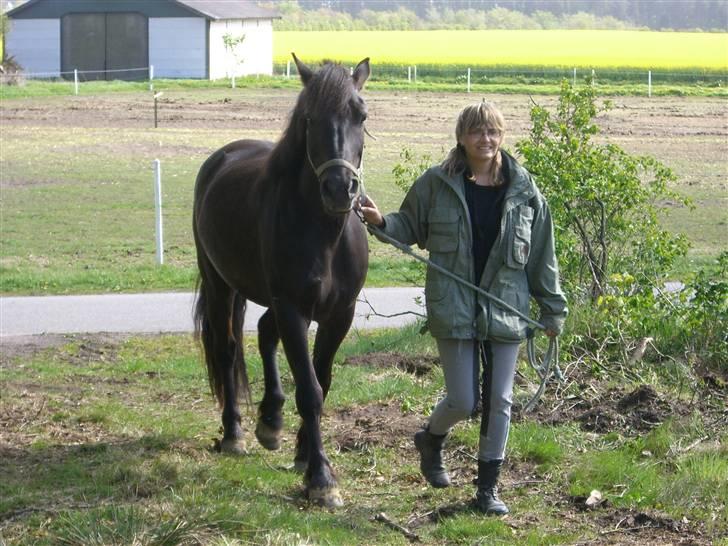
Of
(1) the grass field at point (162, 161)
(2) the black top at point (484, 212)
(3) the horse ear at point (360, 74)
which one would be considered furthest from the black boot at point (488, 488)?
(1) the grass field at point (162, 161)

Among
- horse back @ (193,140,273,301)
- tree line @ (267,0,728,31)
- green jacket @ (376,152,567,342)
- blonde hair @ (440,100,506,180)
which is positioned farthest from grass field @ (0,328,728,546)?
tree line @ (267,0,728,31)

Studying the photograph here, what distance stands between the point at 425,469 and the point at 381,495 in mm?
316

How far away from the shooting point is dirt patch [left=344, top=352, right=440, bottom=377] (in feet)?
28.3

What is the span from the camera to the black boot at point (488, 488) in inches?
215

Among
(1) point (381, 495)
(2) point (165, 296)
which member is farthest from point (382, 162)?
(1) point (381, 495)

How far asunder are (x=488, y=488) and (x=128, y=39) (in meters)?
54.0

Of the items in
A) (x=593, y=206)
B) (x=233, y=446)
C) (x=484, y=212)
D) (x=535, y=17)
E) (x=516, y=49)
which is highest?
(x=535, y=17)

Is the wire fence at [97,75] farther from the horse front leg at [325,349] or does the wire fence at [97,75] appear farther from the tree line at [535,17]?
the horse front leg at [325,349]

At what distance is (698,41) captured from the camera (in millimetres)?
74000

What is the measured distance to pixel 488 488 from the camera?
550 cm

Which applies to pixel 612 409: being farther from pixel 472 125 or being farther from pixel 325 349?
pixel 472 125

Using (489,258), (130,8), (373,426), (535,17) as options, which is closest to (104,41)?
(130,8)

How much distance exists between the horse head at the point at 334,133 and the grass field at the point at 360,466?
1517 millimetres

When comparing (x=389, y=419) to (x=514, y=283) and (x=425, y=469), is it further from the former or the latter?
(x=514, y=283)
